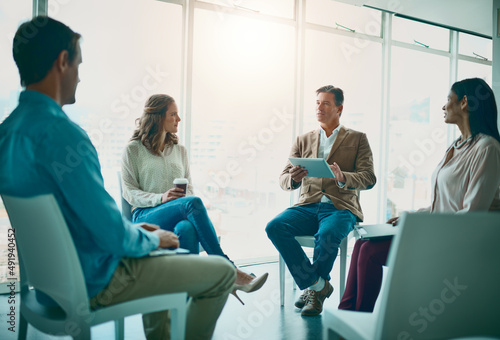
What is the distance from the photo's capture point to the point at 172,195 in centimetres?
236

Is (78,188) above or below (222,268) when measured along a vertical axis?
above

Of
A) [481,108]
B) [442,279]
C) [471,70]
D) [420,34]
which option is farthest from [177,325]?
[471,70]

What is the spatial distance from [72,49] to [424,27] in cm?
482

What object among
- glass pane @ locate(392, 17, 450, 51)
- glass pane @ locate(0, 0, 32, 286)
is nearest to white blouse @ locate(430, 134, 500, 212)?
glass pane @ locate(0, 0, 32, 286)

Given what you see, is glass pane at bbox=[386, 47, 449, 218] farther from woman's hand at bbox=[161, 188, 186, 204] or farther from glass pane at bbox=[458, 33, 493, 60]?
woman's hand at bbox=[161, 188, 186, 204]

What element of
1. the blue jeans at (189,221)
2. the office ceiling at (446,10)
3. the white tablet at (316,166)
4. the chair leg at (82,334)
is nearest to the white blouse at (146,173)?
the blue jeans at (189,221)

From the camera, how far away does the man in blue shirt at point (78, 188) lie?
45.2 inches

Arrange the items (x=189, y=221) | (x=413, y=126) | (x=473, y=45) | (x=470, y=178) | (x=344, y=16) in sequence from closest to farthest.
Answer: (x=470, y=178)
(x=189, y=221)
(x=344, y=16)
(x=413, y=126)
(x=473, y=45)

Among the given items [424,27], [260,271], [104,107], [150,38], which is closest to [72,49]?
[104,107]

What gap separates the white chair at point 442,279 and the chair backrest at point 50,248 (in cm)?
84

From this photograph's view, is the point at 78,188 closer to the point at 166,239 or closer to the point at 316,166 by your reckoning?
the point at 166,239

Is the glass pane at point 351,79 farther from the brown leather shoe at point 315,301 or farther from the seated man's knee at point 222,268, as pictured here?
the seated man's knee at point 222,268

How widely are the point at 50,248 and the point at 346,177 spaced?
79.9 inches

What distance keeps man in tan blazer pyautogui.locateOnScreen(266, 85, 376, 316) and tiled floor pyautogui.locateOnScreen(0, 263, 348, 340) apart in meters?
0.13
